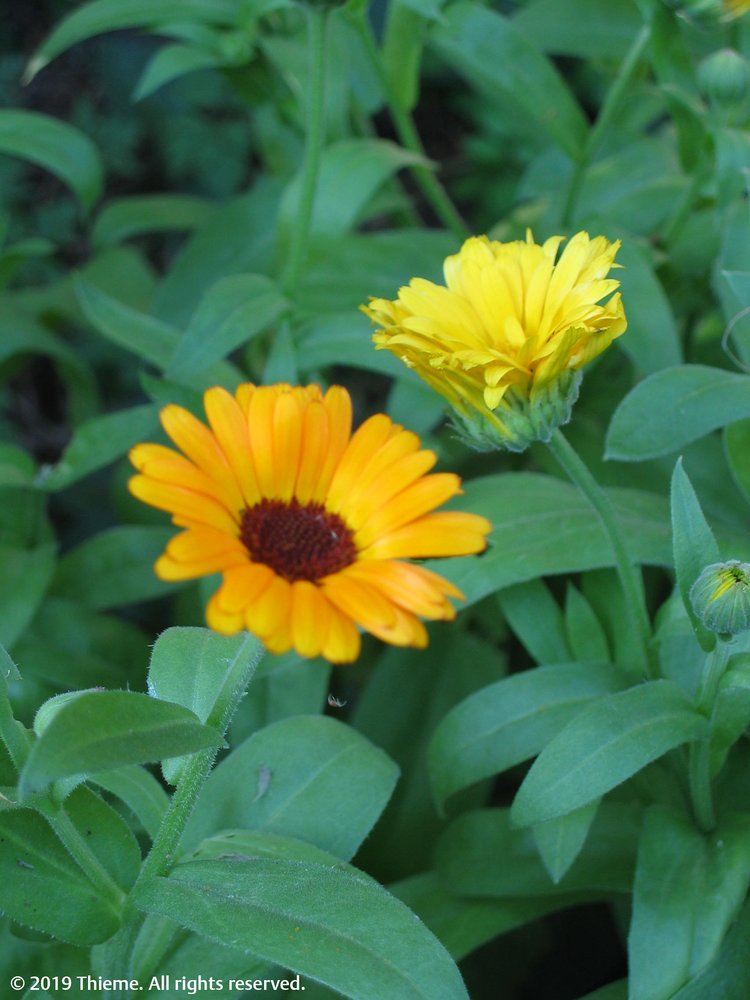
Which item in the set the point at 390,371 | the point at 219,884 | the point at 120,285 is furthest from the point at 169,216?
the point at 219,884

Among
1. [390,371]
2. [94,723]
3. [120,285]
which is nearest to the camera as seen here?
[94,723]

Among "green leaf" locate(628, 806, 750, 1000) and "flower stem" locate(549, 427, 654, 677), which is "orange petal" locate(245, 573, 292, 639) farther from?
"green leaf" locate(628, 806, 750, 1000)

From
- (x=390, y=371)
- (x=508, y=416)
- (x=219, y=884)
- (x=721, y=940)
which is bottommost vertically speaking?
(x=721, y=940)

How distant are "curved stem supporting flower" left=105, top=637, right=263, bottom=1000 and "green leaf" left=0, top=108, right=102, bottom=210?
1112 millimetres

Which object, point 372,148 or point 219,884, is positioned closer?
point 219,884

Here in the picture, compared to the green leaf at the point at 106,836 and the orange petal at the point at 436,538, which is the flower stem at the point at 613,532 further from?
the green leaf at the point at 106,836

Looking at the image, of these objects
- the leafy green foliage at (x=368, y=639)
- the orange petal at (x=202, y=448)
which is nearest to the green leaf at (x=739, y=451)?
the leafy green foliage at (x=368, y=639)

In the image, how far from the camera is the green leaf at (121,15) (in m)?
1.59

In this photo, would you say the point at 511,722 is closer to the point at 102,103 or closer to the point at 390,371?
the point at 390,371

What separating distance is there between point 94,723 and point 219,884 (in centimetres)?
25

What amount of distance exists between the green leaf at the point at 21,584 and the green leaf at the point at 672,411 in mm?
756

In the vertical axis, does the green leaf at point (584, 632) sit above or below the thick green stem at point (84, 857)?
below

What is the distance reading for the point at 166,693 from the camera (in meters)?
1.03

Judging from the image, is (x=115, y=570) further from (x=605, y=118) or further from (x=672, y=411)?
(x=605, y=118)
